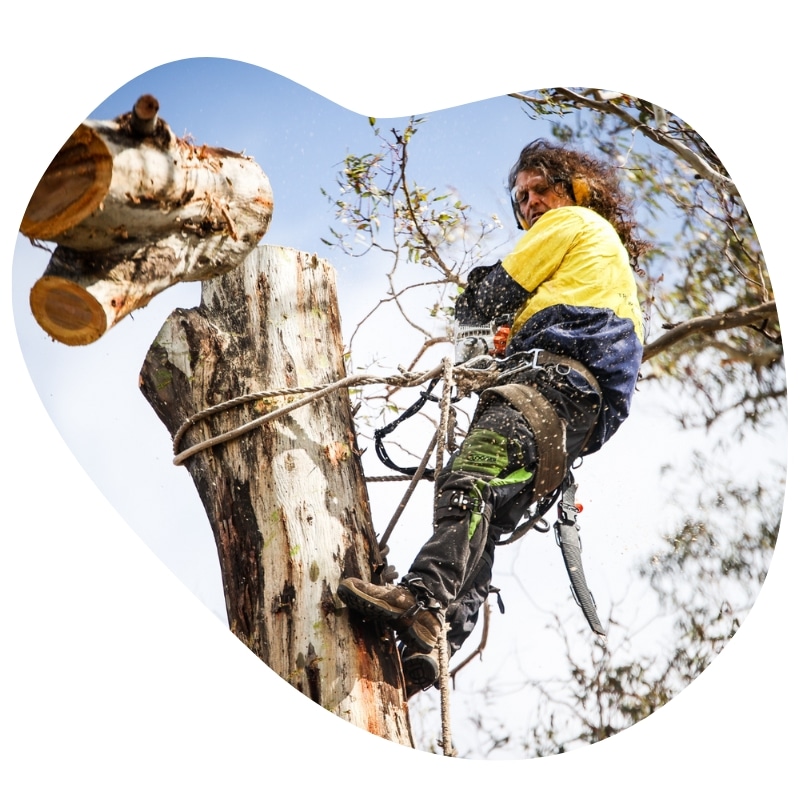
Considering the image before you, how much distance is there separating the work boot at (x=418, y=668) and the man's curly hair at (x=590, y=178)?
117 cm

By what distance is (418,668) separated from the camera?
2.88 metres

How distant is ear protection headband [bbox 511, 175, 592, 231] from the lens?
9.89 ft

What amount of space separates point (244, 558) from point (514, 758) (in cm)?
88

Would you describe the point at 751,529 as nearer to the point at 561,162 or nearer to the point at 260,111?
the point at 561,162

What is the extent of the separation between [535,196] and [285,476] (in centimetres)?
101

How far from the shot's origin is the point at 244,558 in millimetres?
2906

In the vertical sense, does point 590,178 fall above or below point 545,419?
above

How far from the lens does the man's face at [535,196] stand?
3018 mm

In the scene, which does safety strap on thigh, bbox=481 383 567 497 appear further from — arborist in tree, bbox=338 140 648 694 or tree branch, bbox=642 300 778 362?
tree branch, bbox=642 300 778 362

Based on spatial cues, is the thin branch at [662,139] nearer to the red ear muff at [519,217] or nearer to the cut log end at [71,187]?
the red ear muff at [519,217]

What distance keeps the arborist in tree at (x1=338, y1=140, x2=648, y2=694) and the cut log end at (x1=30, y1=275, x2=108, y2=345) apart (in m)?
0.93

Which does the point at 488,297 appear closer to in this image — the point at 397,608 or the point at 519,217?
the point at 519,217

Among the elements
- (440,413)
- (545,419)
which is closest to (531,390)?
(545,419)

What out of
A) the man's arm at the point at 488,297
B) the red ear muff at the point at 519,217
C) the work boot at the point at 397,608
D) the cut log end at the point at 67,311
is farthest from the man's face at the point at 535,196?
the cut log end at the point at 67,311
